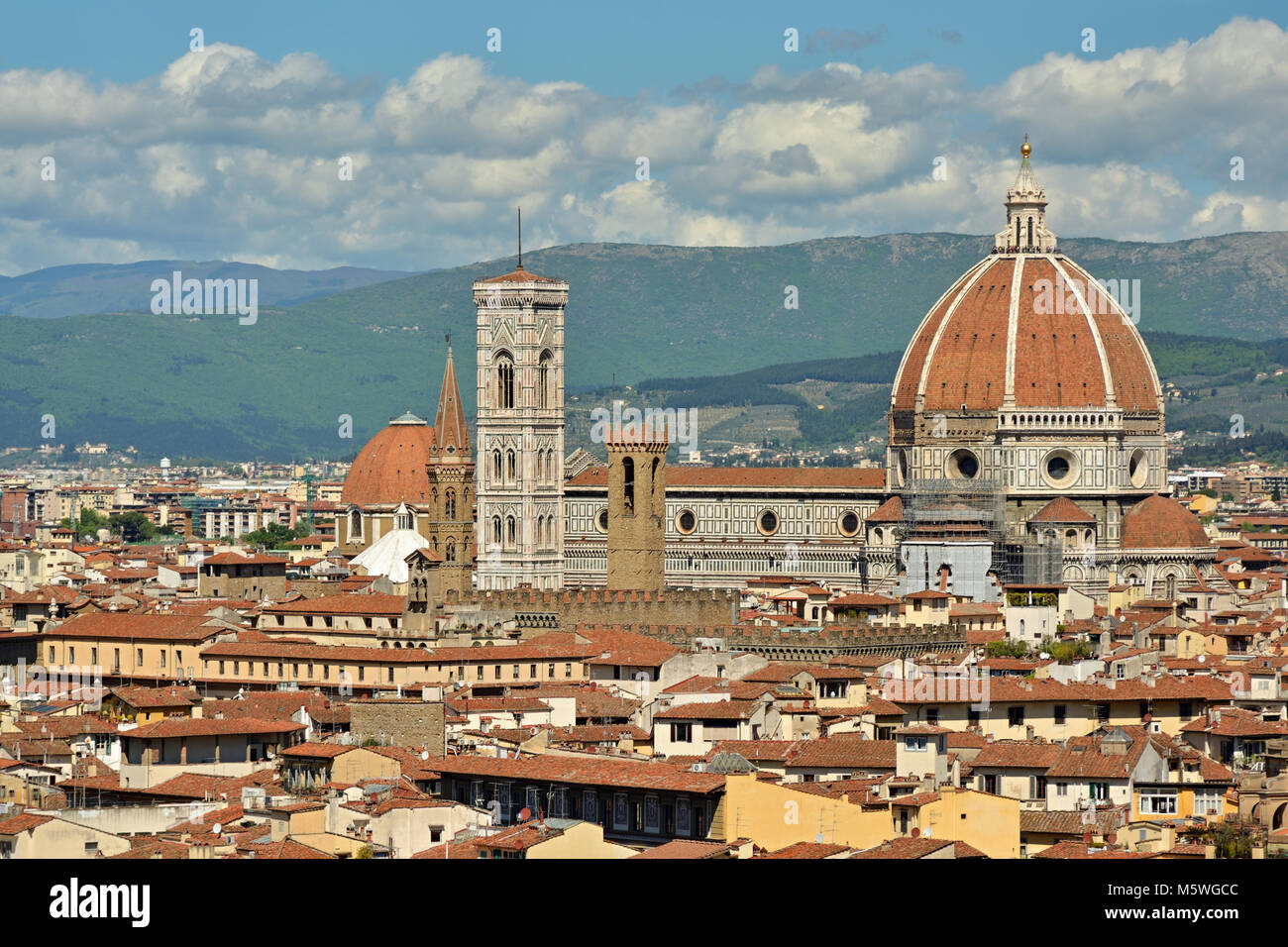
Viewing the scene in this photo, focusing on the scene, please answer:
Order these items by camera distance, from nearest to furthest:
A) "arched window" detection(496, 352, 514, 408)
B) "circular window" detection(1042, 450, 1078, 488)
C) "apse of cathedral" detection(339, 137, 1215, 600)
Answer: "apse of cathedral" detection(339, 137, 1215, 600)
"circular window" detection(1042, 450, 1078, 488)
"arched window" detection(496, 352, 514, 408)

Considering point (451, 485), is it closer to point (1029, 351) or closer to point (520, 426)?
point (520, 426)

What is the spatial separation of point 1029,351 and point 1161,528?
11326 millimetres

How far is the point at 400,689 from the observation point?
221 feet

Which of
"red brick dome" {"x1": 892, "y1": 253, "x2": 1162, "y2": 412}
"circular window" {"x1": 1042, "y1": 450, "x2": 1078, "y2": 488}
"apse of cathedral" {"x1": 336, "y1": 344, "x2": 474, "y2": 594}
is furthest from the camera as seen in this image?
"red brick dome" {"x1": 892, "y1": 253, "x2": 1162, "y2": 412}

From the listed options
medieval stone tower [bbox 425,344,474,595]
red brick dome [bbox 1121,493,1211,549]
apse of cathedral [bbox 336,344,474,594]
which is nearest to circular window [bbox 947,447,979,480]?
red brick dome [bbox 1121,493,1211,549]

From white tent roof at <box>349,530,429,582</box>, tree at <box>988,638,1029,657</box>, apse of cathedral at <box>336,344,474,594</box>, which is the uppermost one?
apse of cathedral at <box>336,344,474,594</box>

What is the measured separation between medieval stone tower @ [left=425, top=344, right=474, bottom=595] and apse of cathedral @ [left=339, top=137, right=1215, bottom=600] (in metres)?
0.11

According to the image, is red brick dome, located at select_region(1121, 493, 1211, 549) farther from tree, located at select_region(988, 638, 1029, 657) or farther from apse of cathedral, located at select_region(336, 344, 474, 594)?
tree, located at select_region(988, 638, 1029, 657)

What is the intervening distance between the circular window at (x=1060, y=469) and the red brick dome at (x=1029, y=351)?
7.41 ft

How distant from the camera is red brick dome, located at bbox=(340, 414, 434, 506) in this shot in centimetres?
15550

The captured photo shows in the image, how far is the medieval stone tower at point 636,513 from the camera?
112m

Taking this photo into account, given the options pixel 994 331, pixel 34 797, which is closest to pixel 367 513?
pixel 994 331

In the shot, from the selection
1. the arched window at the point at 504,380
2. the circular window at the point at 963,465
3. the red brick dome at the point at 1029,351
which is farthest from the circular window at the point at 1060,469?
the arched window at the point at 504,380
